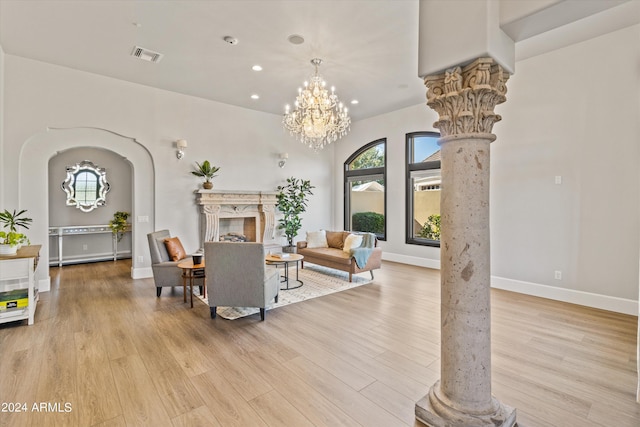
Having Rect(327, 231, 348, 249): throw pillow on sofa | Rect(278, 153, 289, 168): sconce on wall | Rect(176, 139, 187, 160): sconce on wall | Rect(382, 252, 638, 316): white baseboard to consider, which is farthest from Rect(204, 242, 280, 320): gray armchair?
Rect(278, 153, 289, 168): sconce on wall

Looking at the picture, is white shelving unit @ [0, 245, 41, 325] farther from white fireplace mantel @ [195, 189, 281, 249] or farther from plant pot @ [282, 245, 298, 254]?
plant pot @ [282, 245, 298, 254]

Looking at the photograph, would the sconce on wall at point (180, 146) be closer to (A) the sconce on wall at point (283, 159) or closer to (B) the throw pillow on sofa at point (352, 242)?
(A) the sconce on wall at point (283, 159)

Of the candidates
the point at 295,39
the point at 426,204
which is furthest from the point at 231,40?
the point at 426,204

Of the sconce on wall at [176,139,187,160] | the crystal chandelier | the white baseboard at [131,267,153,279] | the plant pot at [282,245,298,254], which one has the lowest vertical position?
the white baseboard at [131,267,153,279]

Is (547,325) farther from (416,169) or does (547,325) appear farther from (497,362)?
(416,169)

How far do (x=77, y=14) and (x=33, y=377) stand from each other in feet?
12.6

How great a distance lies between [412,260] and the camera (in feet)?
22.6

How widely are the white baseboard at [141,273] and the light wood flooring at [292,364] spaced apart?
1.30m

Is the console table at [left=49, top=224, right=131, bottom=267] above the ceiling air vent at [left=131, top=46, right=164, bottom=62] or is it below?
below

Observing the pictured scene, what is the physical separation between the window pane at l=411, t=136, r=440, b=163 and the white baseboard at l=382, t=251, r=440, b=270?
2.22m

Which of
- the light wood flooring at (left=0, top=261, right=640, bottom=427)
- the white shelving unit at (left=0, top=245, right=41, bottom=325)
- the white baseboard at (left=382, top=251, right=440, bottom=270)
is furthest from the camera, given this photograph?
the white baseboard at (left=382, top=251, right=440, bottom=270)

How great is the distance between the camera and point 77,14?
3.49 meters

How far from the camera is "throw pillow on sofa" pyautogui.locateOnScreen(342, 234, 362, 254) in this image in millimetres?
5699

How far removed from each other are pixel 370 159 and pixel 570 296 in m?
5.03
